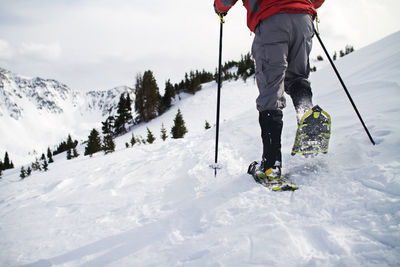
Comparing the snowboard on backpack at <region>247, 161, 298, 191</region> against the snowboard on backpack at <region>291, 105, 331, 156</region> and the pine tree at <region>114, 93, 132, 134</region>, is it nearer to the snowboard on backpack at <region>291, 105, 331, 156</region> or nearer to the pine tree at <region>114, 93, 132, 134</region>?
the snowboard on backpack at <region>291, 105, 331, 156</region>

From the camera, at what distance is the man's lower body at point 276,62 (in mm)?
A: 1775

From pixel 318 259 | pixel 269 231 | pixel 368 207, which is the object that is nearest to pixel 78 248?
pixel 269 231

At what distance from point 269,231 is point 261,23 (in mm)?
1878

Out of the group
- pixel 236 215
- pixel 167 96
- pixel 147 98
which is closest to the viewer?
pixel 236 215

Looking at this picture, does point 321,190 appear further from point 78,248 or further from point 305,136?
point 78,248

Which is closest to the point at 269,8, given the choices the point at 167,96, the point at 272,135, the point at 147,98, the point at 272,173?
the point at 272,135

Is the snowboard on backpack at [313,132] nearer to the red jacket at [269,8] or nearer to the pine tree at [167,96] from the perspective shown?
the red jacket at [269,8]

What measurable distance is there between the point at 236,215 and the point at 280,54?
5.03 ft

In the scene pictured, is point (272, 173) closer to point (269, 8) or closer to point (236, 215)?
point (236, 215)

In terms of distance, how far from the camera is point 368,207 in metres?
1.16

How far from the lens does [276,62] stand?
1779mm

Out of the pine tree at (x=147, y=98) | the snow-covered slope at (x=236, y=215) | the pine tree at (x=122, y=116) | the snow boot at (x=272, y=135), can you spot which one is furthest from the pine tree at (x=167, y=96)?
the snow boot at (x=272, y=135)

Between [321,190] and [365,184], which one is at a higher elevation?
[365,184]

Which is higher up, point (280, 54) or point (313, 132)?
point (280, 54)
